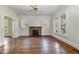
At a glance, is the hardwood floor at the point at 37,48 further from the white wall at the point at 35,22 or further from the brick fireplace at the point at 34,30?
the white wall at the point at 35,22

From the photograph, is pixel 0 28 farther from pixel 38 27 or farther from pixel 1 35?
pixel 38 27

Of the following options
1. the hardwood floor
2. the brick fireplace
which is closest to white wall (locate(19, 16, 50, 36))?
the brick fireplace

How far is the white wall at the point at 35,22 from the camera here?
1335cm

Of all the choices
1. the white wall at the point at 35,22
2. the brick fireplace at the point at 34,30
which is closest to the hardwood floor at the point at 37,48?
the brick fireplace at the point at 34,30

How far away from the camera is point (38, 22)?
13.4 m

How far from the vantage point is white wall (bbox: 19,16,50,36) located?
43.8ft

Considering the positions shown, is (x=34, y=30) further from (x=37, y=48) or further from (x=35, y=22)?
(x=37, y=48)

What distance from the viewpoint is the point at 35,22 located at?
13398 mm
